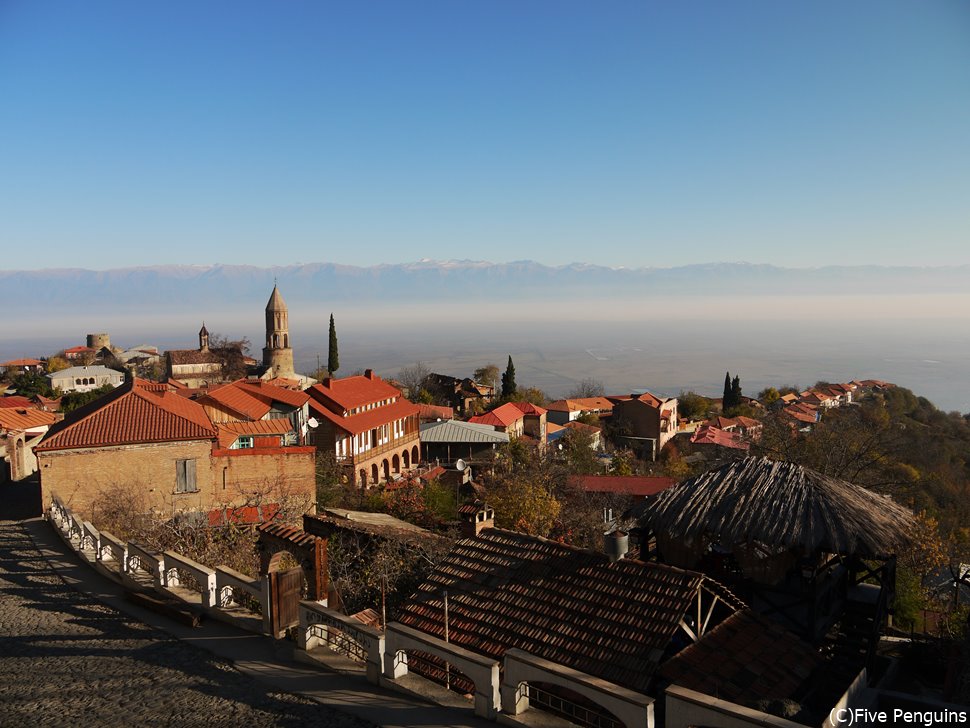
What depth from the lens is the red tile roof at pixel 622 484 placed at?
31.4 m

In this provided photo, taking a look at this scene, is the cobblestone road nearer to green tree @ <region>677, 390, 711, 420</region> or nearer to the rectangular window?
the rectangular window

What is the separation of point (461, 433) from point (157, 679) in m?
36.3

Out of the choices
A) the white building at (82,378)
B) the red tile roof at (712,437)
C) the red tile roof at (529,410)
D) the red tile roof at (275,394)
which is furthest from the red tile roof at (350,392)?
the white building at (82,378)

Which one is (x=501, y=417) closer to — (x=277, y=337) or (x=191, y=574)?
(x=277, y=337)

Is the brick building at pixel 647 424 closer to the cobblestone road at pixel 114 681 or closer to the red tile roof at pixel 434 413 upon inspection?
the red tile roof at pixel 434 413

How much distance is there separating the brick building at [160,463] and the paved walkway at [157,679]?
310 inches

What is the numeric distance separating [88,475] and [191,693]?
42.2 ft

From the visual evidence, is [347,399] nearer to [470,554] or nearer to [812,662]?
[470,554]

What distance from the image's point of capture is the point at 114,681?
7.33 metres

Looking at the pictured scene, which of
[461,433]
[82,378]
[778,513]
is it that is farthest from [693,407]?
[778,513]

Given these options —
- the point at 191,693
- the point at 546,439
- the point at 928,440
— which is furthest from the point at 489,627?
the point at 928,440

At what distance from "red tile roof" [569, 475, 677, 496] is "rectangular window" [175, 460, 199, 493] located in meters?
17.3

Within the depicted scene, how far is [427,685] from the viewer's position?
6.77 m

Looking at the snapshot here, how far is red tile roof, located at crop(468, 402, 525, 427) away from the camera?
159ft
